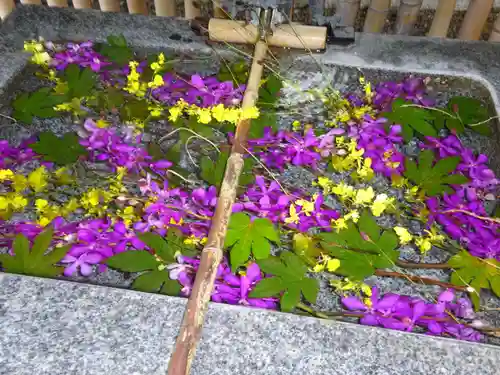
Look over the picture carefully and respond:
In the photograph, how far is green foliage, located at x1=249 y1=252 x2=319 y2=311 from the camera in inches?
38.7

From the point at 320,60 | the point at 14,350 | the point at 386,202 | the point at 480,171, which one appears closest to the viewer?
the point at 14,350

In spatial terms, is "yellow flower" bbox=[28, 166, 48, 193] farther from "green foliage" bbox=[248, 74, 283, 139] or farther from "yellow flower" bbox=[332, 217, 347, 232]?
"yellow flower" bbox=[332, 217, 347, 232]

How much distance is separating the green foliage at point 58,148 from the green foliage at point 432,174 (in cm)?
83

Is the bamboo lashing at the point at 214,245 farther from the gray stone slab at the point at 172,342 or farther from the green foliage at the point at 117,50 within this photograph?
the green foliage at the point at 117,50

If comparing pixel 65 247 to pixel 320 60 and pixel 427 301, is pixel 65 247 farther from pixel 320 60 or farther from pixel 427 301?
pixel 320 60

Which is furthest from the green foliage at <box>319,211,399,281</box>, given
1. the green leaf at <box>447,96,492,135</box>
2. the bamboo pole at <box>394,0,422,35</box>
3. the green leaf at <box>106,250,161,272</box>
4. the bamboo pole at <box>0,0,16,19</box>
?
the bamboo pole at <box>0,0,16,19</box>

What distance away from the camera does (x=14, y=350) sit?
836 mm

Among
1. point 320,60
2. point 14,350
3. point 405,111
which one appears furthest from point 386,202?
point 14,350

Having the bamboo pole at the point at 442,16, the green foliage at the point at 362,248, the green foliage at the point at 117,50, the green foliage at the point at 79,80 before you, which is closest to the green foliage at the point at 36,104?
the green foliage at the point at 79,80

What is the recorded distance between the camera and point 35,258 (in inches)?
40.4

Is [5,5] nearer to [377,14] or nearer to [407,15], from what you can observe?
[377,14]

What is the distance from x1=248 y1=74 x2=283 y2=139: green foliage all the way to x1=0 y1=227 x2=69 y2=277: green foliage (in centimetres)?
57

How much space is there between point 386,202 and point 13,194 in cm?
86

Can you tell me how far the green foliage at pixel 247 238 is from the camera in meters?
1.05
